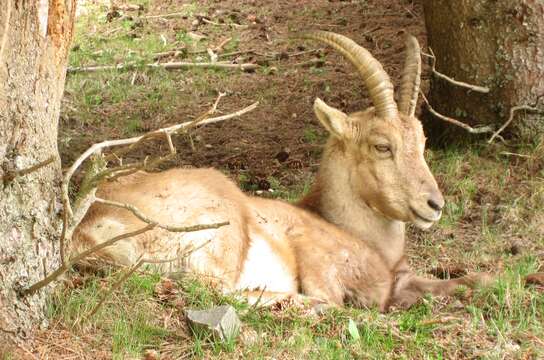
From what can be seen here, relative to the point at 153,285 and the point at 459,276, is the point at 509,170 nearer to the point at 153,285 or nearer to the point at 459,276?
the point at 459,276

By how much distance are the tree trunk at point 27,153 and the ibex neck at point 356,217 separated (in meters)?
2.31

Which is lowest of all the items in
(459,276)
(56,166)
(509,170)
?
(459,276)

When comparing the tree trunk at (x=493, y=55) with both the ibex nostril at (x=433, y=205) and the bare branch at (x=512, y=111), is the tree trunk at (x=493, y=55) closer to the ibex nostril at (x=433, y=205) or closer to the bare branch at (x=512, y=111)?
the bare branch at (x=512, y=111)

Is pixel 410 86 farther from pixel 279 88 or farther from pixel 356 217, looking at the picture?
pixel 279 88

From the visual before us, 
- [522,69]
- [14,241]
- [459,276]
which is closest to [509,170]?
[522,69]

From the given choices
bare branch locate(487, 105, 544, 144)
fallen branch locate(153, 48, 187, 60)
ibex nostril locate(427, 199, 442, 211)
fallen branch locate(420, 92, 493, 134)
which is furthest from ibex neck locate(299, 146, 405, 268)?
fallen branch locate(153, 48, 187, 60)

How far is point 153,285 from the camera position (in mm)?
5109

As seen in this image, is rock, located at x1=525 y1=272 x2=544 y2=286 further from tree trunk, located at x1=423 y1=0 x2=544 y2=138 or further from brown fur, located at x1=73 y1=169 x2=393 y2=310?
tree trunk, located at x1=423 y1=0 x2=544 y2=138

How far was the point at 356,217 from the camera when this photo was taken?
646cm

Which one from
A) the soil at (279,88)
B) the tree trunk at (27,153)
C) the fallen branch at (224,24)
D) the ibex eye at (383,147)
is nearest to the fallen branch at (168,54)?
the soil at (279,88)

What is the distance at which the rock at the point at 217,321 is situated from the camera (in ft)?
15.4

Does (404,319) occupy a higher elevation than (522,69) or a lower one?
lower

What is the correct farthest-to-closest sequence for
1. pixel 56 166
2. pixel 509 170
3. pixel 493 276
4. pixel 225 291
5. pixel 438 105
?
pixel 438 105 → pixel 509 170 → pixel 493 276 → pixel 225 291 → pixel 56 166

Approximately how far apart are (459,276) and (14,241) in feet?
11.2
